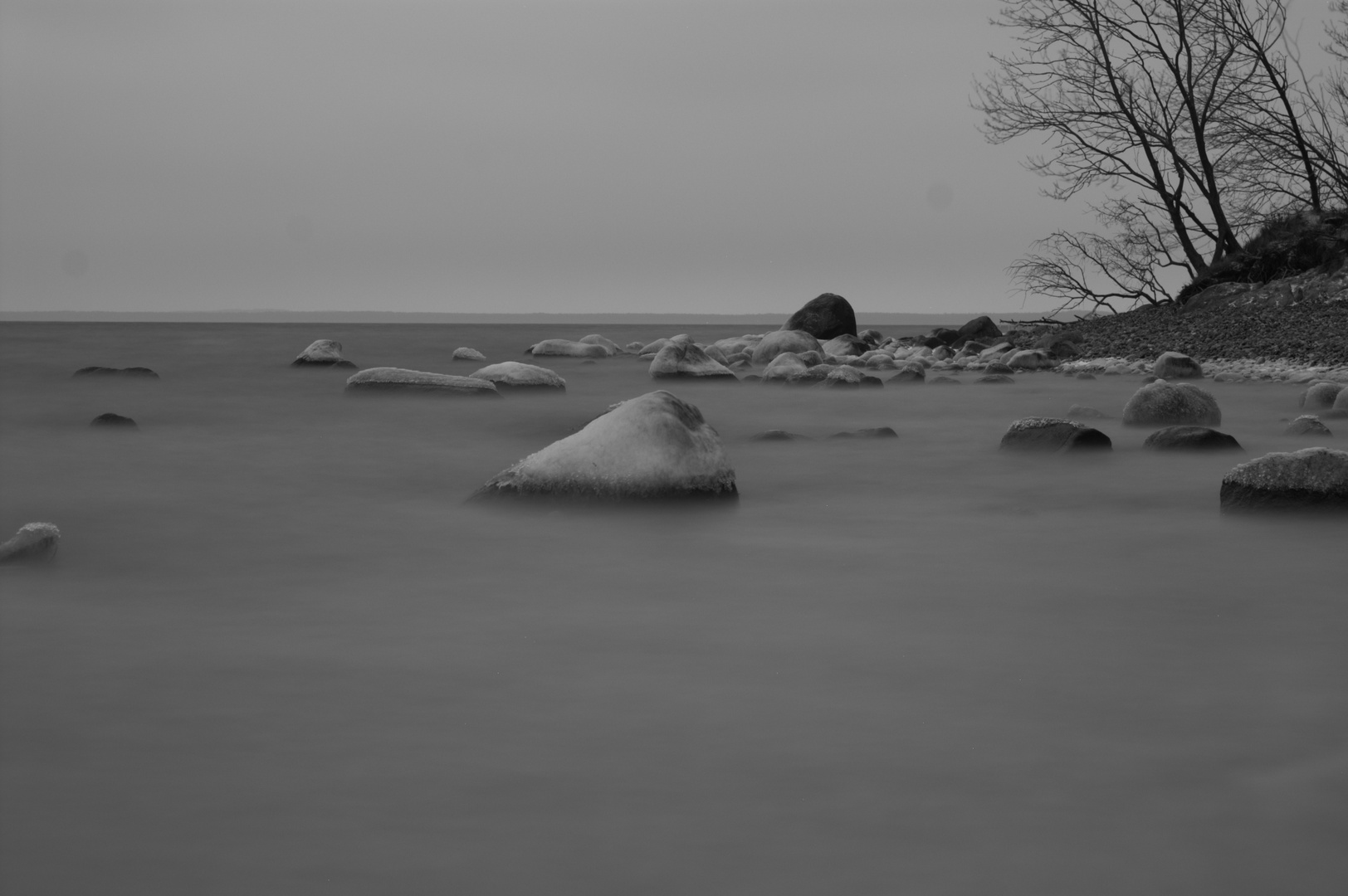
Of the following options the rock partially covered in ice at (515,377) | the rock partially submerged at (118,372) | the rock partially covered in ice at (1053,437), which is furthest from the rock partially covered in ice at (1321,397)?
the rock partially submerged at (118,372)

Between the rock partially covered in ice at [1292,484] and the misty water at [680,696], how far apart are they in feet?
0.43

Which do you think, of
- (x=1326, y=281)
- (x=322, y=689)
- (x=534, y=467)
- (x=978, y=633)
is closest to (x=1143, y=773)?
(x=978, y=633)

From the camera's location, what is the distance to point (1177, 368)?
38.6 feet

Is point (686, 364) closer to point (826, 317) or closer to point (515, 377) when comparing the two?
point (515, 377)

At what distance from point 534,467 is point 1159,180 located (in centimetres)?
1466

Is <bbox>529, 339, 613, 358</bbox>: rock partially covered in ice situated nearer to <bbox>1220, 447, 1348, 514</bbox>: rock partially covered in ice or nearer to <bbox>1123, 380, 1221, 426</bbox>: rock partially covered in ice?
<bbox>1123, 380, 1221, 426</bbox>: rock partially covered in ice

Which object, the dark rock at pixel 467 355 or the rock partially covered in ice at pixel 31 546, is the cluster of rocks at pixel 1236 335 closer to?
the dark rock at pixel 467 355

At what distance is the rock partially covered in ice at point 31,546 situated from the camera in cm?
341

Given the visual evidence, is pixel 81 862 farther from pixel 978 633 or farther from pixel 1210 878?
pixel 978 633

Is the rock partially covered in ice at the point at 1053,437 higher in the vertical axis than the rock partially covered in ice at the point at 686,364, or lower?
lower

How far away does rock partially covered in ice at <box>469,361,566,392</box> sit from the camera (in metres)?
10.5

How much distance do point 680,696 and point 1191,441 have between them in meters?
4.61

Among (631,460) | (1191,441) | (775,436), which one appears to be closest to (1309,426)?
(1191,441)

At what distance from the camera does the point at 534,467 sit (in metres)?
4.54
